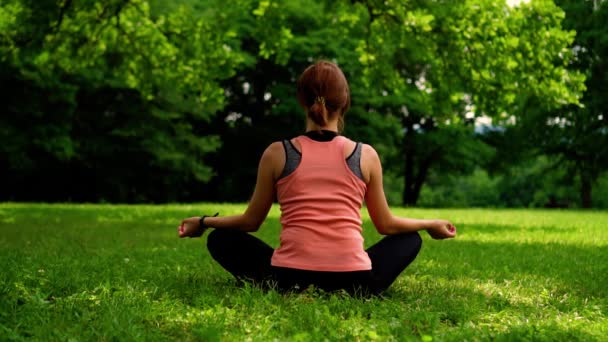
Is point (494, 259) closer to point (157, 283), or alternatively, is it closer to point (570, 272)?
point (570, 272)

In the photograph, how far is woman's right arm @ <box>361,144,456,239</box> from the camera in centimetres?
510

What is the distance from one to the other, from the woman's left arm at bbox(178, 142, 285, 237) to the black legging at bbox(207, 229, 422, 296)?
0.11 m

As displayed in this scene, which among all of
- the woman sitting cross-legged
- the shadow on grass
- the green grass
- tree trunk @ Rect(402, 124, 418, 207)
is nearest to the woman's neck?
the woman sitting cross-legged

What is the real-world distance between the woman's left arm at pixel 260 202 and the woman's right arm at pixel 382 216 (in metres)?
0.63

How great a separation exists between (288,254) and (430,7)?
1243 centimetres

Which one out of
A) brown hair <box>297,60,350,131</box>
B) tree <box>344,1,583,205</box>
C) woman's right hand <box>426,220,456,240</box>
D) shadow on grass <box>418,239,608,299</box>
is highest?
tree <box>344,1,583,205</box>

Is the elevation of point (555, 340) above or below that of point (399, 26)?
below

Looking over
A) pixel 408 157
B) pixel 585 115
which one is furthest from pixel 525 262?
pixel 408 157

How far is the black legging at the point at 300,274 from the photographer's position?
5105 millimetres

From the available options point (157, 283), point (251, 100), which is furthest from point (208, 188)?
point (157, 283)

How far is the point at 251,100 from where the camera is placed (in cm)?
4262

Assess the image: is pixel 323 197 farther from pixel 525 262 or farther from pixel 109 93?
pixel 109 93

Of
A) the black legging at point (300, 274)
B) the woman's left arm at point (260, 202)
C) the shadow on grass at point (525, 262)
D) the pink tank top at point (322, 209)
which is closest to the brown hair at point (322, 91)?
the pink tank top at point (322, 209)

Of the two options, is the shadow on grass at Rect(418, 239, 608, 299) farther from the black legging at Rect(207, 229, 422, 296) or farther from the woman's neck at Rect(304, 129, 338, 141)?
the woman's neck at Rect(304, 129, 338, 141)
